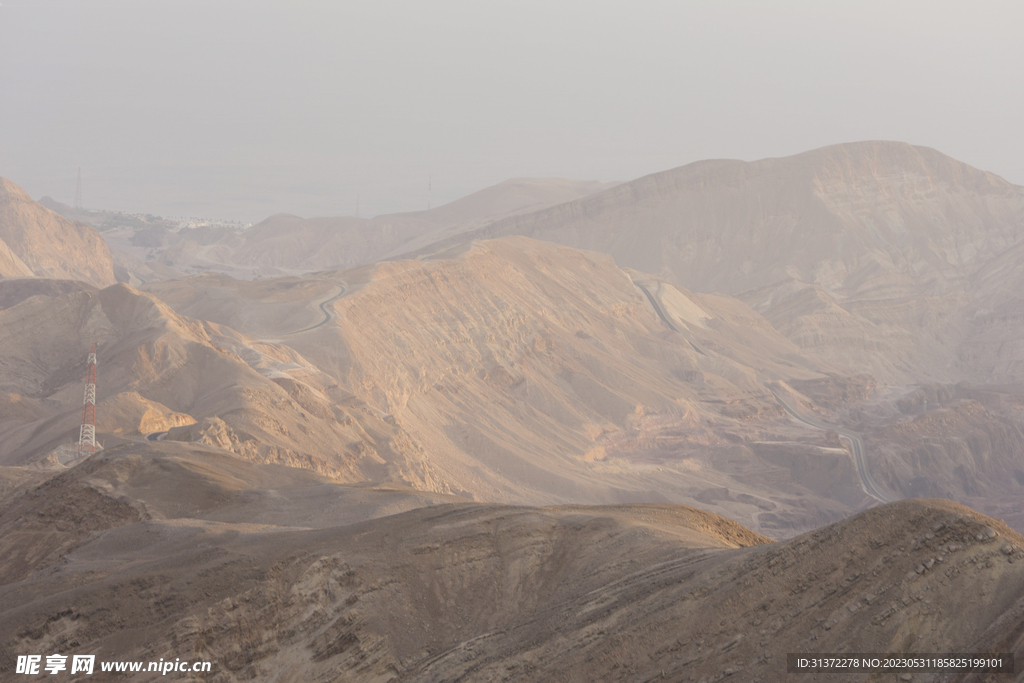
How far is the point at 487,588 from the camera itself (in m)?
18.1

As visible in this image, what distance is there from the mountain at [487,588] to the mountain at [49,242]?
88.2 metres

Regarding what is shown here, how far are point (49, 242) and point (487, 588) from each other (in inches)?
4124

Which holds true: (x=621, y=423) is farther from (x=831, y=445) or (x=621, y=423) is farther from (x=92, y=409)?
(x=92, y=409)

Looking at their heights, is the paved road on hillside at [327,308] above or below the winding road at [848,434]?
above

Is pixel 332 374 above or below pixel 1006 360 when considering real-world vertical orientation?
above

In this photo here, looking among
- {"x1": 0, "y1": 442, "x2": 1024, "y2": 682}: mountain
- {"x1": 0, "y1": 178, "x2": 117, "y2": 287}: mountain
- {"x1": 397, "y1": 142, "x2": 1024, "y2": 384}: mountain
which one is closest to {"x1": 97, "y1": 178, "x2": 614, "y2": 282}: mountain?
{"x1": 397, "y1": 142, "x2": 1024, "y2": 384}: mountain

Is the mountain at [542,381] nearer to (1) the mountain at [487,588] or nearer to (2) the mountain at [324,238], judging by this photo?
(1) the mountain at [487,588]

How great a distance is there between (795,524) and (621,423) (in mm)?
15969

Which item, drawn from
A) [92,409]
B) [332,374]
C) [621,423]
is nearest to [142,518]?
[92,409]

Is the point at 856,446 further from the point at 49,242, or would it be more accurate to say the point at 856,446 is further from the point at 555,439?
the point at 49,242

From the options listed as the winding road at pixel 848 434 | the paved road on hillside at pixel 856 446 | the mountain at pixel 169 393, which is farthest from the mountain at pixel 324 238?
the mountain at pixel 169 393

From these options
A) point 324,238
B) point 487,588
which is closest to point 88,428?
point 487,588

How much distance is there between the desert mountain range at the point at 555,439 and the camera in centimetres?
1452

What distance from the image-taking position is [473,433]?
58.3m
